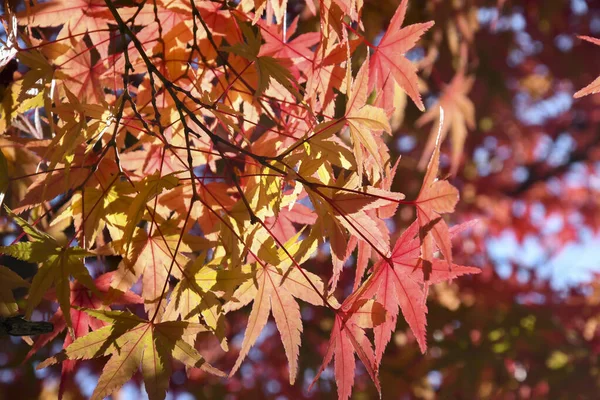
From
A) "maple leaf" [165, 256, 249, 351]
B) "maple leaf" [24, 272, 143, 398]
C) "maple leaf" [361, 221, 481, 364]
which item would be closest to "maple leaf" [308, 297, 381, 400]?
"maple leaf" [361, 221, 481, 364]

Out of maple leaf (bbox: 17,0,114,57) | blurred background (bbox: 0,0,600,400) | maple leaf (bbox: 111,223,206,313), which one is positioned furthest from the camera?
blurred background (bbox: 0,0,600,400)

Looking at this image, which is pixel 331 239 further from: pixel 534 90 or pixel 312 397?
pixel 534 90

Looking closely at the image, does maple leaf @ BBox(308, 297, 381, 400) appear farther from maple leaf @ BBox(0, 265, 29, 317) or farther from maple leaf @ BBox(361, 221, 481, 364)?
maple leaf @ BBox(0, 265, 29, 317)

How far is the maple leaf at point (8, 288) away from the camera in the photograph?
0.69 m

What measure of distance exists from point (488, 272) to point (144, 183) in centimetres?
238

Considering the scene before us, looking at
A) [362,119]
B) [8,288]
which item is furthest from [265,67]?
[8,288]

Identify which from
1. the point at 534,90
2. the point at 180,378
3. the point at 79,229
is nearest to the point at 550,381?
the point at 180,378

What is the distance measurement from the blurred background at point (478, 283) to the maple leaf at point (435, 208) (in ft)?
2.18

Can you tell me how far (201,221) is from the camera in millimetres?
824

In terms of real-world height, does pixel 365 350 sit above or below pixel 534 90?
above

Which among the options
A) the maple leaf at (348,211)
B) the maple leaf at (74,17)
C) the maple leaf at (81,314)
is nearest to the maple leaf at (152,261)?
the maple leaf at (81,314)

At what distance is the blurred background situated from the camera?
2.10m

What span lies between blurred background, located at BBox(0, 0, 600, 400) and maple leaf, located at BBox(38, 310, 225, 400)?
649 mm

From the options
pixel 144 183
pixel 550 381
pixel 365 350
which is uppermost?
pixel 144 183
